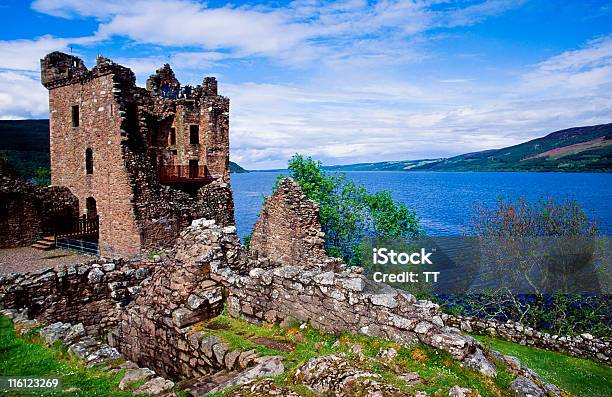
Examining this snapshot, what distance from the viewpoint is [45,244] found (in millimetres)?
27406

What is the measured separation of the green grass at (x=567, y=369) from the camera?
1591cm

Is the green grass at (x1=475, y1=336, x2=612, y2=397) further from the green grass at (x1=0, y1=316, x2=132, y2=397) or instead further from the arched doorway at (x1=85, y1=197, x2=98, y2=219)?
the arched doorway at (x1=85, y1=197, x2=98, y2=219)

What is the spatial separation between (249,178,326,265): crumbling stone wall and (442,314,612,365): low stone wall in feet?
23.7

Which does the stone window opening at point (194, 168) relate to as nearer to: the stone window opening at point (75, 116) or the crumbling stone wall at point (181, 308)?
the stone window opening at point (75, 116)

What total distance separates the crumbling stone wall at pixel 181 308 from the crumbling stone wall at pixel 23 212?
70.4ft

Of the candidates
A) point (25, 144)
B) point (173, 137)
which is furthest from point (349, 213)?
point (25, 144)

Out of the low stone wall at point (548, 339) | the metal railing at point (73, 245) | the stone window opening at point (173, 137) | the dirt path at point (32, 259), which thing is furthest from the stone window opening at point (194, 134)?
the low stone wall at point (548, 339)

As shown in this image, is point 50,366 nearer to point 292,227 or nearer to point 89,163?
point 292,227

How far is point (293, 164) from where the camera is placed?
1513 inches

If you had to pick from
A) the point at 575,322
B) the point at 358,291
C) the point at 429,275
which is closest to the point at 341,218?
the point at 429,275

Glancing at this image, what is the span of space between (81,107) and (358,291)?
28.3 m

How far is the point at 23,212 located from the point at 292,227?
63.8ft

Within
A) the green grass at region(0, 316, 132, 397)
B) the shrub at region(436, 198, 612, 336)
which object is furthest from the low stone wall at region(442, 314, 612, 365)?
the green grass at region(0, 316, 132, 397)

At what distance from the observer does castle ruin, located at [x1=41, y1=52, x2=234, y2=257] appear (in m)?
25.8
